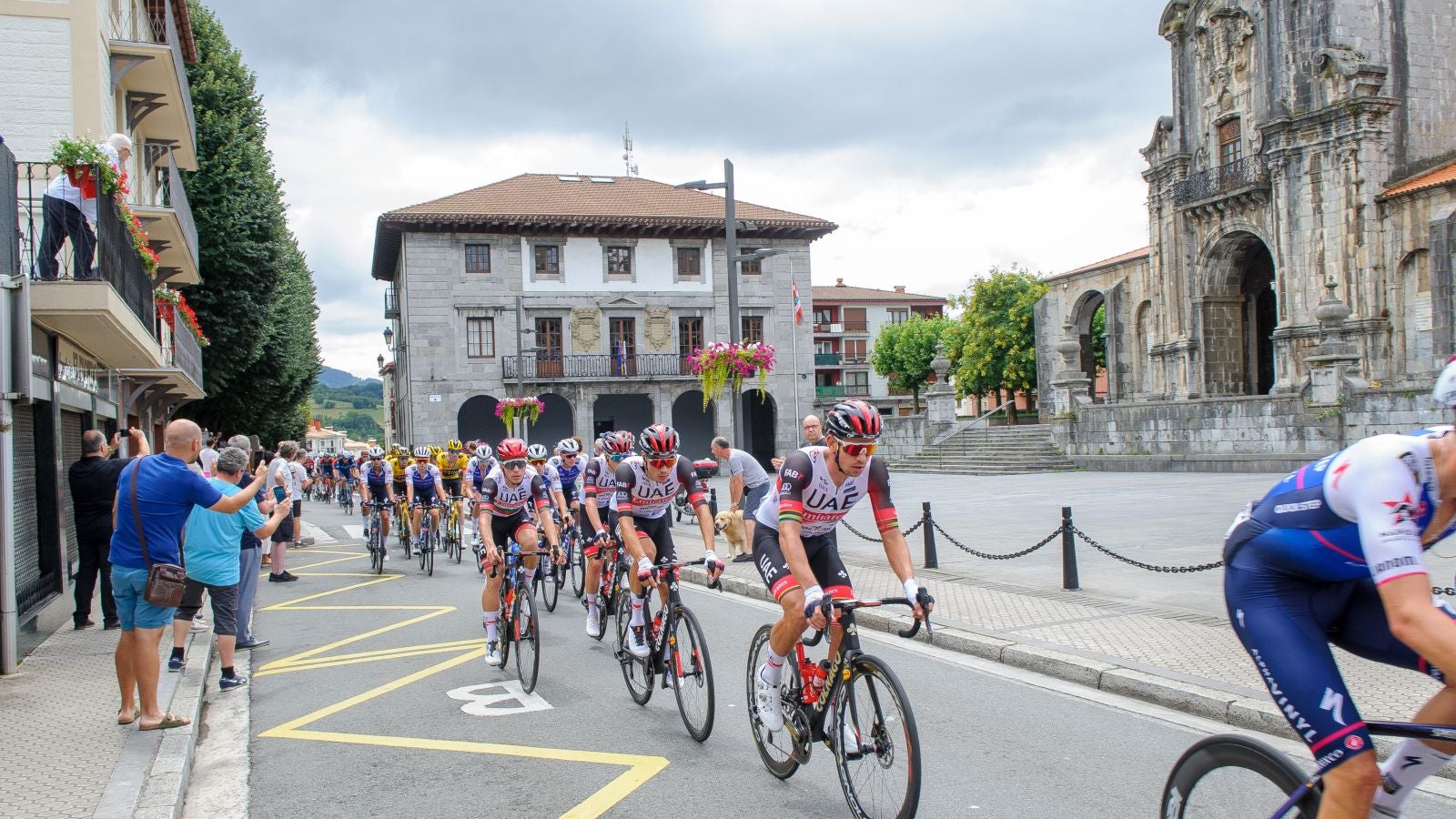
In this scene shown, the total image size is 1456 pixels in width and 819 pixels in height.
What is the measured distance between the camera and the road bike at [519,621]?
7.30 metres

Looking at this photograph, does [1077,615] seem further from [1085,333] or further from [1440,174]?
[1085,333]

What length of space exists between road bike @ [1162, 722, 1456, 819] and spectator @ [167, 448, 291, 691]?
577 cm

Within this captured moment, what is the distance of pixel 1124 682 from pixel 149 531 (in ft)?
20.4

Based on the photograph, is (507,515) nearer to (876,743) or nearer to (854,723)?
(854,723)

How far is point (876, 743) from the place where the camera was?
14.5 feet

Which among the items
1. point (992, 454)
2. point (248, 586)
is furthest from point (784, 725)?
point (992, 454)

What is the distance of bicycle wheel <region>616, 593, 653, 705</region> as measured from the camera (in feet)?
22.5

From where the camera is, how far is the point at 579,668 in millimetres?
8133

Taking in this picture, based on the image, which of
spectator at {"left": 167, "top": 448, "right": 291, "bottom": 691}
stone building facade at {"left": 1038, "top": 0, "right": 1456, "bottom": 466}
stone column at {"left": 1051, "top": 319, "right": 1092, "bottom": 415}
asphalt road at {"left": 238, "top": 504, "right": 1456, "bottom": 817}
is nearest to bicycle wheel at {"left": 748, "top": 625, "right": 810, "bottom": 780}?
asphalt road at {"left": 238, "top": 504, "right": 1456, "bottom": 817}

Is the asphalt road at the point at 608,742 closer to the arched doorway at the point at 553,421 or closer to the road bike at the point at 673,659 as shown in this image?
the road bike at the point at 673,659

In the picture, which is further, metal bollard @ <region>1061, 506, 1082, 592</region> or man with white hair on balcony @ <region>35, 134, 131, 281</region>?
metal bollard @ <region>1061, 506, 1082, 592</region>

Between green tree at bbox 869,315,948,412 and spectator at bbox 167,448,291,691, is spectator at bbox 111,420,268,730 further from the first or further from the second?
green tree at bbox 869,315,948,412

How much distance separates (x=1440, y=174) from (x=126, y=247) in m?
32.3

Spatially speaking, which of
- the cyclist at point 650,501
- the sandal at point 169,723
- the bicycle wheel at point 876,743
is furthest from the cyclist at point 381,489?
the bicycle wheel at point 876,743
